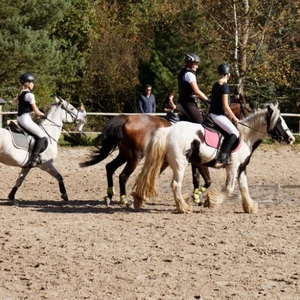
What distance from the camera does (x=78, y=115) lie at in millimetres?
14672

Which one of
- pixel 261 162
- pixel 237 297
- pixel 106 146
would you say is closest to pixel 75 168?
pixel 261 162

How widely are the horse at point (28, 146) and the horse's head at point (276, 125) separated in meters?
3.35

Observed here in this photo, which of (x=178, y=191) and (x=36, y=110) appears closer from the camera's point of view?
(x=178, y=191)

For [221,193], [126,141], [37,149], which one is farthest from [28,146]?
[221,193]

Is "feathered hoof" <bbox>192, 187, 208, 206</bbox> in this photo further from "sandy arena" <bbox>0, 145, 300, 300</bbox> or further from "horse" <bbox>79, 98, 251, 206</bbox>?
"sandy arena" <bbox>0, 145, 300, 300</bbox>

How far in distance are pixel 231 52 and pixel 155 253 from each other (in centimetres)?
2355

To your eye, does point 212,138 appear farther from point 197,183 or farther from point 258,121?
point 197,183

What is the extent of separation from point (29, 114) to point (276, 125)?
3.72m

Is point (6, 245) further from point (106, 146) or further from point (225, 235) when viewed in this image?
point (106, 146)

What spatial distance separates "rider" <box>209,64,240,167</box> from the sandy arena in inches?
33.3

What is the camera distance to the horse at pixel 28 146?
43.2 feet

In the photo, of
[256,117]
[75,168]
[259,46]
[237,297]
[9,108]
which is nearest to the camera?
[237,297]

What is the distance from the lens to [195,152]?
39.2ft

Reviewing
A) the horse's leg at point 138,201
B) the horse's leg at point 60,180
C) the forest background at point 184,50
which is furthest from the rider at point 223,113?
the forest background at point 184,50
